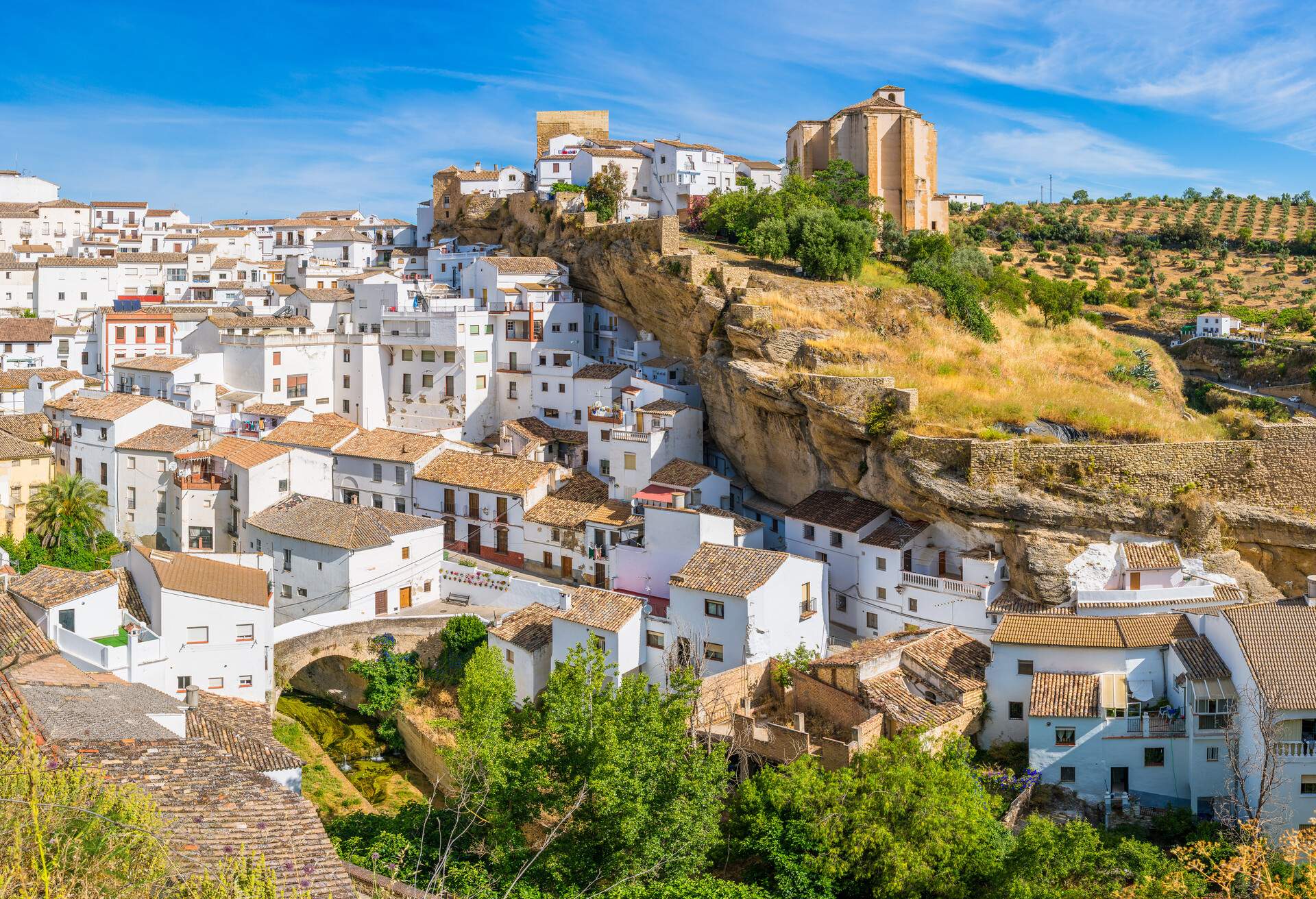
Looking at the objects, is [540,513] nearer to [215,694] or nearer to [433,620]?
[433,620]

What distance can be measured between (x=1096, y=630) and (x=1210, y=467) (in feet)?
19.7

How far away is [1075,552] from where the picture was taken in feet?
79.1

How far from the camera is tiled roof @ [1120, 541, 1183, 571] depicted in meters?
23.4

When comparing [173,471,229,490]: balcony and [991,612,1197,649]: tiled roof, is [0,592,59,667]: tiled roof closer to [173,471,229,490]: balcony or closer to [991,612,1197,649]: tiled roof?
[173,471,229,490]: balcony

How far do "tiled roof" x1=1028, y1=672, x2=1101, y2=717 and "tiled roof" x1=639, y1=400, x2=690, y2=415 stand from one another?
14.6m

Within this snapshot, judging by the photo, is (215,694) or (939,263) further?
(939,263)

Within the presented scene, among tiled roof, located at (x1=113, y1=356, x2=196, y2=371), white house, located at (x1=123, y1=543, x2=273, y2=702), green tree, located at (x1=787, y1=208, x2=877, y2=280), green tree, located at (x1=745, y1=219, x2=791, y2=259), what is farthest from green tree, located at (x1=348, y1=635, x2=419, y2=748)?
green tree, located at (x1=745, y1=219, x2=791, y2=259)

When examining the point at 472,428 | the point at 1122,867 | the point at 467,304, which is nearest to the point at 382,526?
the point at 472,428

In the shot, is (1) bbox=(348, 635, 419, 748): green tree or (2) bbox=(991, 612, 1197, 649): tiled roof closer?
(2) bbox=(991, 612, 1197, 649): tiled roof

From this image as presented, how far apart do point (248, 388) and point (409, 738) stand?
18.2 m

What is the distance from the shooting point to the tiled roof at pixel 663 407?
32.9m

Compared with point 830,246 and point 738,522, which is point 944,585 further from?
point 830,246

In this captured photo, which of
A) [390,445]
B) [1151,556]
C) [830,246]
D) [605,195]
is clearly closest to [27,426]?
[390,445]

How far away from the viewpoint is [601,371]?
120ft
